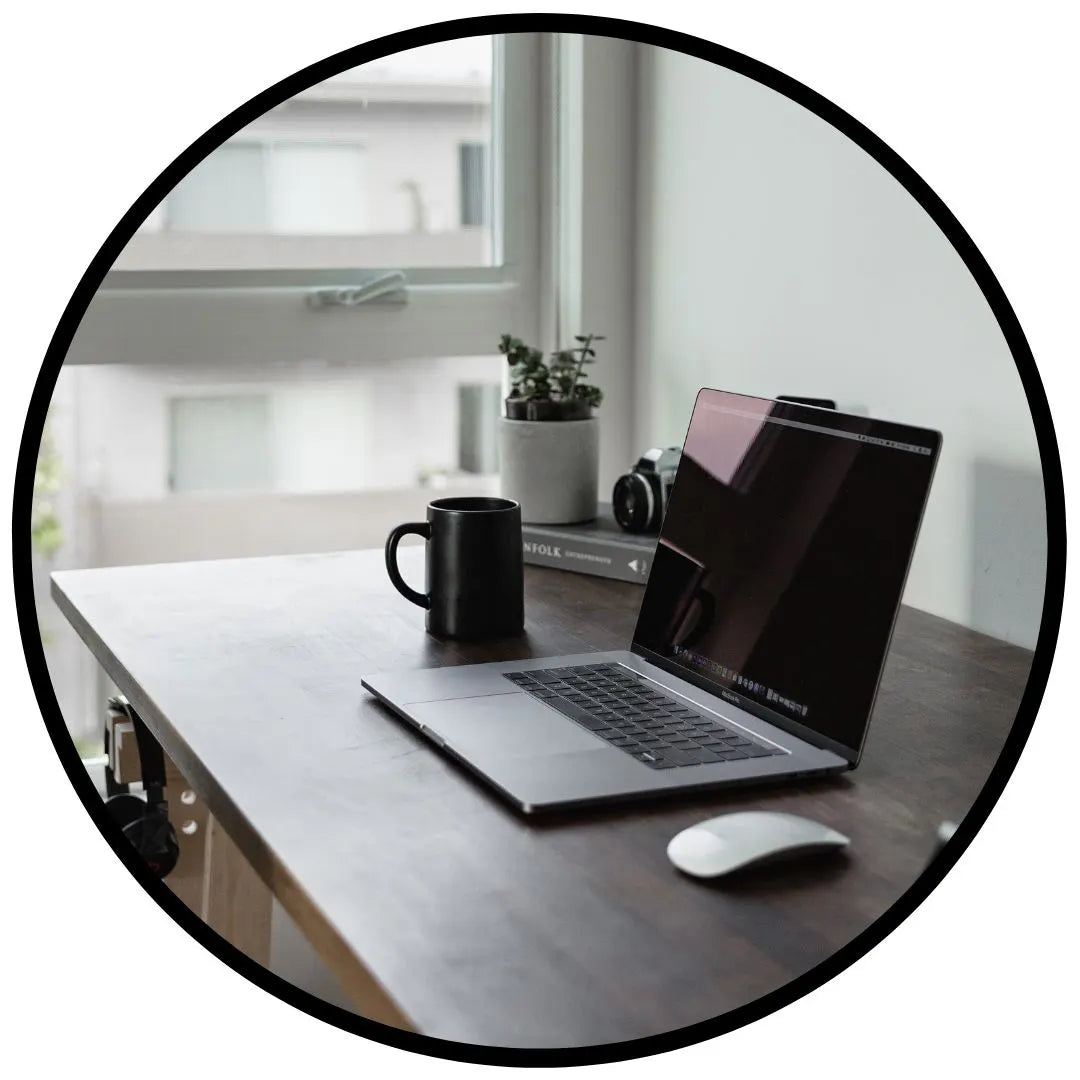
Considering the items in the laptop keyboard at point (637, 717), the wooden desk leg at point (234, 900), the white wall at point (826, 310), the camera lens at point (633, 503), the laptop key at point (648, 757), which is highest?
the white wall at point (826, 310)

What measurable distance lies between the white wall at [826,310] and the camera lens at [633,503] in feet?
0.64

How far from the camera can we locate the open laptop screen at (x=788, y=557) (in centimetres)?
80

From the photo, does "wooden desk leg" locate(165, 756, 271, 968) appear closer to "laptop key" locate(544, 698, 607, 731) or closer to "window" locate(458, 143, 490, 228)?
"laptop key" locate(544, 698, 607, 731)

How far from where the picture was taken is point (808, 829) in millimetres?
683

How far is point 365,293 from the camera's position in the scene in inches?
67.7

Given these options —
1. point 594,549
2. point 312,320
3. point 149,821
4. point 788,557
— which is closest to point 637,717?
point 788,557

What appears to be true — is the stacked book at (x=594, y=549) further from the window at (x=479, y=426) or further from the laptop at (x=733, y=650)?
the window at (x=479, y=426)

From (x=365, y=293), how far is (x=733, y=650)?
3.18ft

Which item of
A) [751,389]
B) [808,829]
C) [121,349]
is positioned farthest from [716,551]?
[121,349]

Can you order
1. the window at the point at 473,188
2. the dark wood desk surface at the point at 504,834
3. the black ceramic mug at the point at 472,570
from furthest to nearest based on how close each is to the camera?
1. the window at the point at 473,188
2. the black ceramic mug at the point at 472,570
3. the dark wood desk surface at the point at 504,834

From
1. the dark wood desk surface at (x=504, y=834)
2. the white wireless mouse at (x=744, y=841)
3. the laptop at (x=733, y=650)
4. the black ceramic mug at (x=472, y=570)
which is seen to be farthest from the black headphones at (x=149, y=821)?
the white wireless mouse at (x=744, y=841)

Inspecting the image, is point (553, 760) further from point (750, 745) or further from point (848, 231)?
point (848, 231)

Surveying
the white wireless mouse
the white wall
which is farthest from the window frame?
the white wireless mouse

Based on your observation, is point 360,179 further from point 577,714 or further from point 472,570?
point 577,714
